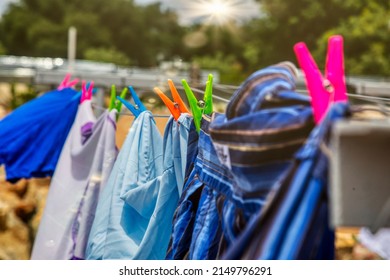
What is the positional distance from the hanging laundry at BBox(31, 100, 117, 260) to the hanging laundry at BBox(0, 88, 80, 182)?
0.59ft

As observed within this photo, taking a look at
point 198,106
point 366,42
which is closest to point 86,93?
point 198,106

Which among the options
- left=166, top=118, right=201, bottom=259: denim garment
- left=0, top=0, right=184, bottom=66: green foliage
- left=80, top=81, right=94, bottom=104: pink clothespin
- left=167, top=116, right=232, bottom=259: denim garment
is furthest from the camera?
left=0, top=0, right=184, bottom=66: green foliage

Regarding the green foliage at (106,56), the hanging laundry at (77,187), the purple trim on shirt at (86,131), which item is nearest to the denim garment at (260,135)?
the hanging laundry at (77,187)

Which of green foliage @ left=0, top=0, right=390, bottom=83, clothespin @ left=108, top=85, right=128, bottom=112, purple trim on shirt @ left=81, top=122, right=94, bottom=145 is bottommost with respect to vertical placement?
purple trim on shirt @ left=81, top=122, right=94, bottom=145

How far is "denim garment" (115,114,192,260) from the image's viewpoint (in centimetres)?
119

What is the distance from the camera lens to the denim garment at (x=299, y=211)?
628mm

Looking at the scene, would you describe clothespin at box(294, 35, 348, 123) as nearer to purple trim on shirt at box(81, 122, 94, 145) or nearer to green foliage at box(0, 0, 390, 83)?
purple trim on shirt at box(81, 122, 94, 145)

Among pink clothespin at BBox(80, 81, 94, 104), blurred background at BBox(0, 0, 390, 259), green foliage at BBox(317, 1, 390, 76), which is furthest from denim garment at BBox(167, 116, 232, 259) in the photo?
green foliage at BBox(317, 1, 390, 76)

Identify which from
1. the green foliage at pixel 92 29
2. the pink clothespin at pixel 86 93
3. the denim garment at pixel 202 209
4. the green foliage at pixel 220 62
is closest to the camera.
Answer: the denim garment at pixel 202 209

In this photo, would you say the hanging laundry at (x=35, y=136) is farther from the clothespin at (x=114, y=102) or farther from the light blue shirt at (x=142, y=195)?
the light blue shirt at (x=142, y=195)

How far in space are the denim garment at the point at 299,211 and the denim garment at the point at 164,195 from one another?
0.52 m

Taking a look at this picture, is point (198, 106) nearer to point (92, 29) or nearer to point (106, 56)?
point (106, 56)

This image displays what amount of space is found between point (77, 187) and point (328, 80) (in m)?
1.09
